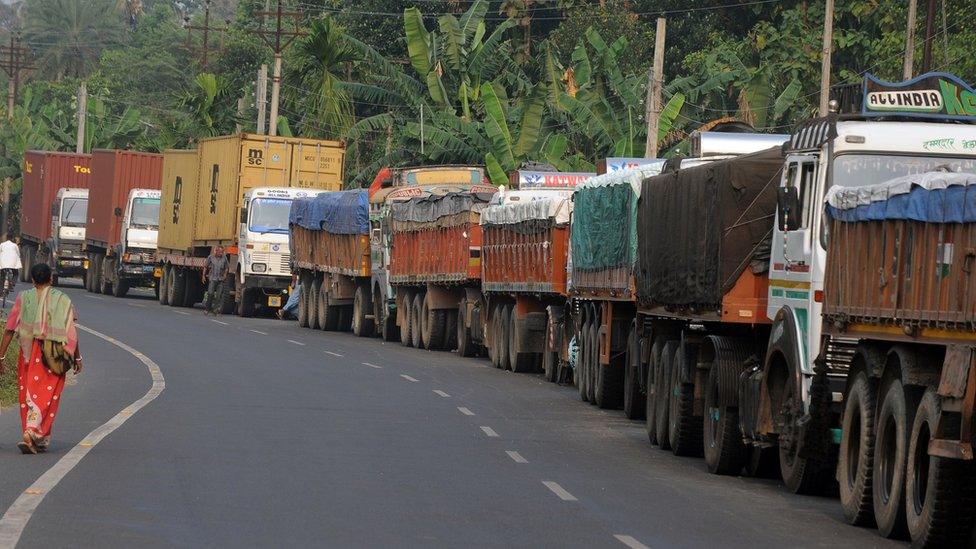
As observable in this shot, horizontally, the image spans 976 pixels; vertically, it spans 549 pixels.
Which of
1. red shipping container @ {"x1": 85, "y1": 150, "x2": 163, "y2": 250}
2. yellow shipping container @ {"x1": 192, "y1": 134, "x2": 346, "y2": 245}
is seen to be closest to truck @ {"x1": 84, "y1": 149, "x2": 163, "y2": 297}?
red shipping container @ {"x1": 85, "y1": 150, "x2": 163, "y2": 250}

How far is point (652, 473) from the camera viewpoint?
15.7 m

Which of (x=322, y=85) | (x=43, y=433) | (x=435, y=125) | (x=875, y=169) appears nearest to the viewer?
(x=875, y=169)

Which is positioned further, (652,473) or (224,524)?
(652,473)

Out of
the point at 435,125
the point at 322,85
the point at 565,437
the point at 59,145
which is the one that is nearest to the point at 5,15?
the point at 59,145

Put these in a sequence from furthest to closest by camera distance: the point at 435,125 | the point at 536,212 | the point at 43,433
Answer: the point at 435,125
the point at 536,212
the point at 43,433

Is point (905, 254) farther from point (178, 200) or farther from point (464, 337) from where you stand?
point (178, 200)

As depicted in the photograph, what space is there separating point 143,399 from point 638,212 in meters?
6.27

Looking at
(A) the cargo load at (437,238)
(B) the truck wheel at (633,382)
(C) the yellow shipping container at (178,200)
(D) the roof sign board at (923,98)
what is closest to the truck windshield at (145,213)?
(C) the yellow shipping container at (178,200)

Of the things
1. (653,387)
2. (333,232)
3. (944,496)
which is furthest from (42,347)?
(333,232)

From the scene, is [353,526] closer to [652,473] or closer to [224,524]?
[224,524]

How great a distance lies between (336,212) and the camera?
42.2m

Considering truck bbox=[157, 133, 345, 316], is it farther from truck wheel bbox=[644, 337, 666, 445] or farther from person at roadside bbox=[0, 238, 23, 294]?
truck wheel bbox=[644, 337, 666, 445]

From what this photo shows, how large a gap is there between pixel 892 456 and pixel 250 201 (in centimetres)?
3488

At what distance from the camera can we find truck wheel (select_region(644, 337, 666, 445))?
18.8m
